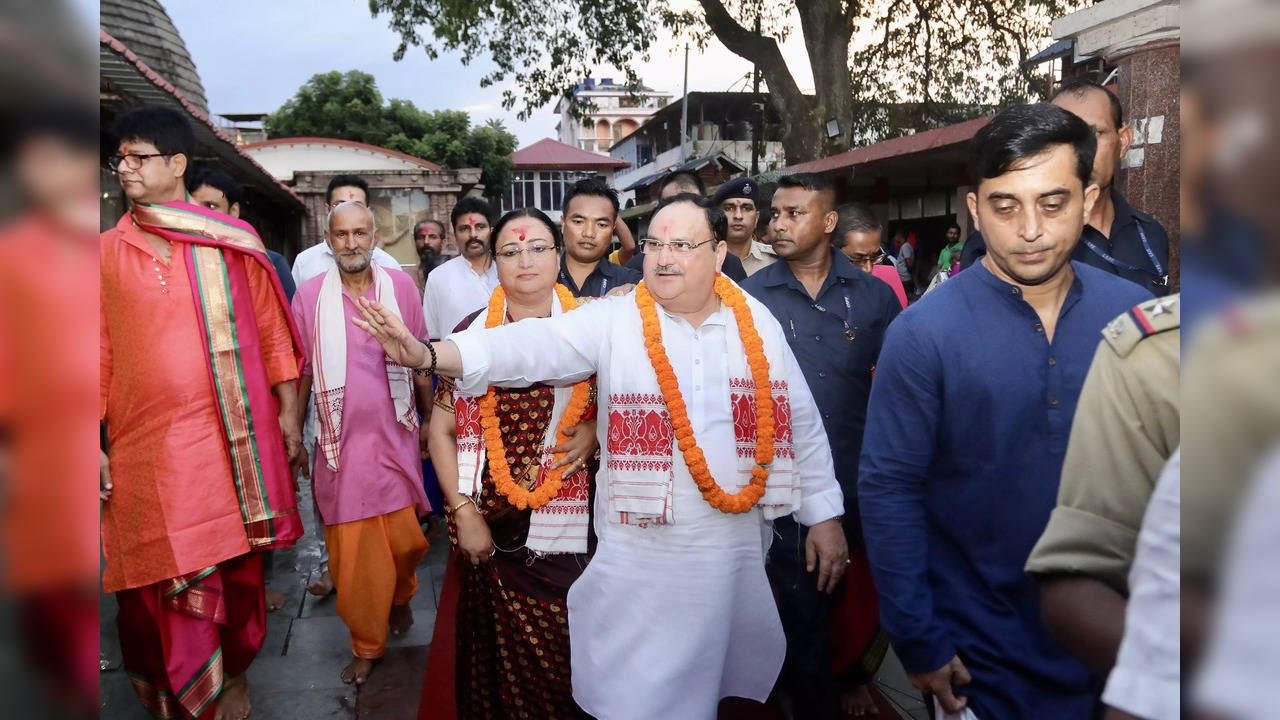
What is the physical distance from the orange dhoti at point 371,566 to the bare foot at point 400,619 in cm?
21

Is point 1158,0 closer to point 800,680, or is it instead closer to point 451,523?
point 800,680

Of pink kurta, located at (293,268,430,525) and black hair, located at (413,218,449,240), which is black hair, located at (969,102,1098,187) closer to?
pink kurta, located at (293,268,430,525)

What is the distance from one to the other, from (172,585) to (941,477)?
236 cm

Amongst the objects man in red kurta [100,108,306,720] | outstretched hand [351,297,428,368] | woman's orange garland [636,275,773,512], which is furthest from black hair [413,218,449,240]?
outstretched hand [351,297,428,368]

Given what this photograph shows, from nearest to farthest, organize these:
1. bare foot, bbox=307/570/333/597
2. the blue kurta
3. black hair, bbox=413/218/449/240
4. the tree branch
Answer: the blue kurta → bare foot, bbox=307/570/333/597 → black hair, bbox=413/218/449/240 → the tree branch

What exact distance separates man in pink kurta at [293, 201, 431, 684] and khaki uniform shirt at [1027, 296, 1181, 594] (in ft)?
10.2

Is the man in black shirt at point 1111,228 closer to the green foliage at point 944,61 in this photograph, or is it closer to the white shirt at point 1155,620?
the white shirt at point 1155,620

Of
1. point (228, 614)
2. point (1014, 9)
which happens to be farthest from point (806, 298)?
point (1014, 9)

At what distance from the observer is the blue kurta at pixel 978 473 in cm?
174

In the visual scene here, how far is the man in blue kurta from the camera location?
5.45 ft

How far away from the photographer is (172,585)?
286 cm

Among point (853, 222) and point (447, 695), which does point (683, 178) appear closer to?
point (853, 222)

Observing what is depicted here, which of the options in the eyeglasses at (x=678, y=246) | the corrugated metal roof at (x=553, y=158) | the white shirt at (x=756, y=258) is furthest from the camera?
the corrugated metal roof at (x=553, y=158)
